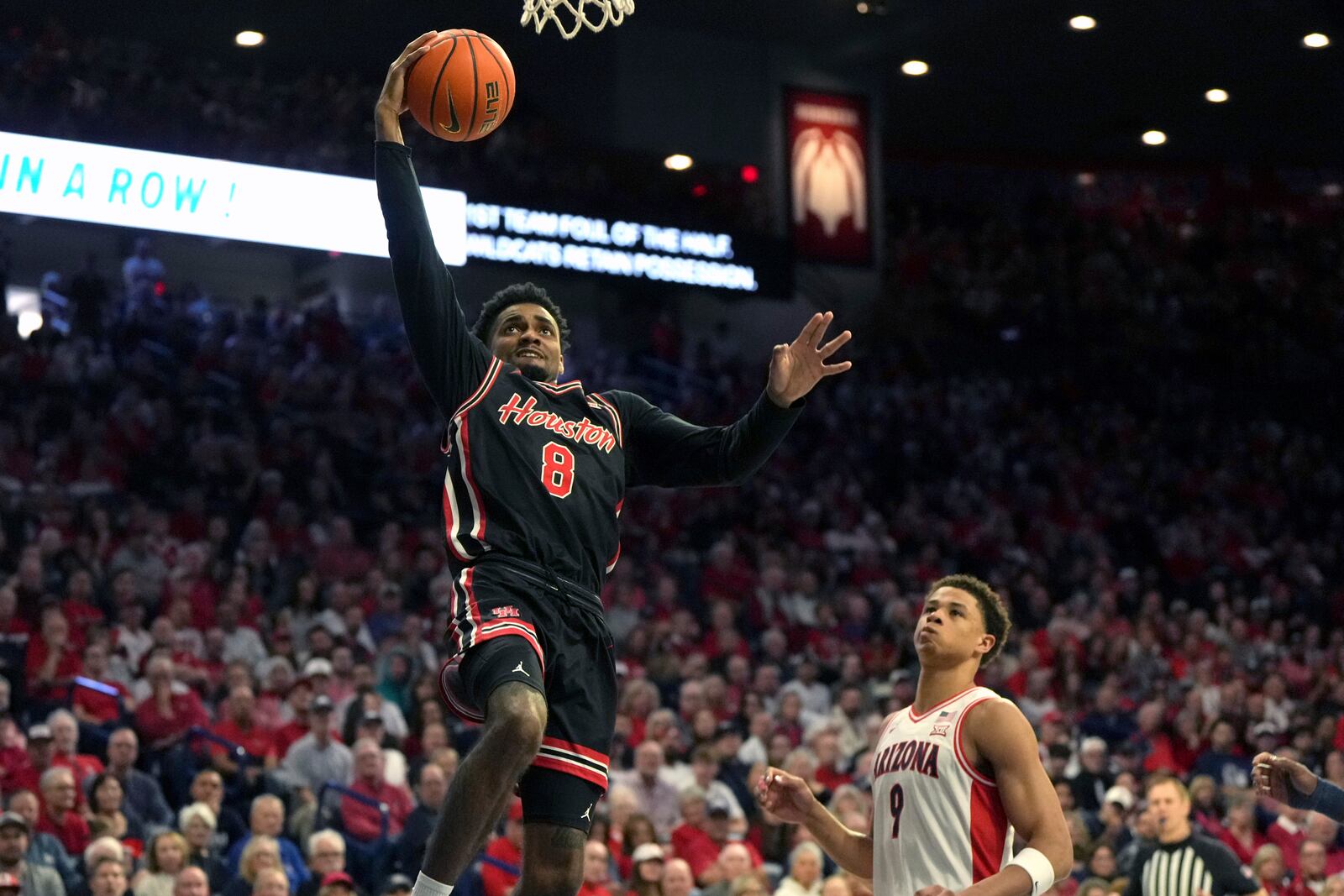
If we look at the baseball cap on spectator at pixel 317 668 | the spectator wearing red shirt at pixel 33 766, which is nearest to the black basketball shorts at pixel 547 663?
the spectator wearing red shirt at pixel 33 766

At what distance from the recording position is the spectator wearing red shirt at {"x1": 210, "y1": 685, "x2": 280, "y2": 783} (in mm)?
10281

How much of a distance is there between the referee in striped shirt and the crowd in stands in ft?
1.59

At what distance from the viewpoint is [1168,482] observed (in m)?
19.9

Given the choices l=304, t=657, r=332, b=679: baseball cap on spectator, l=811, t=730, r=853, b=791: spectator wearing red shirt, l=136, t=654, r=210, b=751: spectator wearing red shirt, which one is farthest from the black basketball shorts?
l=811, t=730, r=853, b=791: spectator wearing red shirt

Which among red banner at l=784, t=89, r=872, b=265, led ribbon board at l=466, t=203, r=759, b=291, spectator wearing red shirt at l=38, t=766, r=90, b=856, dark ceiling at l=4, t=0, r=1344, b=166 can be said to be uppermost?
dark ceiling at l=4, t=0, r=1344, b=166

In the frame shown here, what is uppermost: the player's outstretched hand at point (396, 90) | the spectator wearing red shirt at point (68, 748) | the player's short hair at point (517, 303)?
the player's outstretched hand at point (396, 90)

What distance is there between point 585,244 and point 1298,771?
1274cm

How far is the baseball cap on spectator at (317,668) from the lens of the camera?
10.8m

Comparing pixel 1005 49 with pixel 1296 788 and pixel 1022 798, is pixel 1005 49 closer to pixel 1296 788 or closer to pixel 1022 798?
pixel 1296 788

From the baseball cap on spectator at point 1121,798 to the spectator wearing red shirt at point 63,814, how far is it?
5965mm

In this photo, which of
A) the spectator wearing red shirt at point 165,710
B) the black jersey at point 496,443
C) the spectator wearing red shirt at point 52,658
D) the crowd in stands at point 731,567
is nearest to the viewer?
the black jersey at point 496,443

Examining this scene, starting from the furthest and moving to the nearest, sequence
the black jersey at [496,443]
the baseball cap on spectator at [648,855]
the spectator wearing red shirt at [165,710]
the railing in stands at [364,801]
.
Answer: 1. the spectator wearing red shirt at [165,710]
2. the railing in stands at [364,801]
3. the baseball cap on spectator at [648,855]
4. the black jersey at [496,443]

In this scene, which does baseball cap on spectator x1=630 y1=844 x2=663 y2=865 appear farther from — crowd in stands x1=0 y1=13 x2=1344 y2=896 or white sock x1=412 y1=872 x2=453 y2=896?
white sock x1=412 y1=872 x2=453 y2=896

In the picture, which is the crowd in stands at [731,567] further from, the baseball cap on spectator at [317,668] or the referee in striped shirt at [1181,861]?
the referee in striped shirt at [1181,861]
